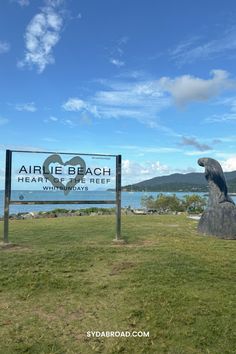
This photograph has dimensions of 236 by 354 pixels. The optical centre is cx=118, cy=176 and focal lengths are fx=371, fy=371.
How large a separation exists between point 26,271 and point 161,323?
2.18 meters

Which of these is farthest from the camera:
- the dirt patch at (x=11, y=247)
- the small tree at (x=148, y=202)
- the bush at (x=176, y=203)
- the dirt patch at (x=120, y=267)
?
the small tree at (x=148, y=202)

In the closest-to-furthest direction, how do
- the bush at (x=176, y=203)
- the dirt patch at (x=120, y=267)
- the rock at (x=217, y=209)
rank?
the dirt patch at (x=120, y=267) → the rock at (x=217, y=209) → the bush at (x=176, y=203)

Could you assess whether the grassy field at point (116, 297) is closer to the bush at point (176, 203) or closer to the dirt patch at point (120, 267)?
the dirt patch at point (120, 267)

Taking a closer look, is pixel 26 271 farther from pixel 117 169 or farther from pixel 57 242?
pixel 117 169

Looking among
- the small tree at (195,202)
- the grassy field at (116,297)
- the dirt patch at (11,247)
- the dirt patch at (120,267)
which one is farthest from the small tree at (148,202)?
the dirt patch at (120,267)

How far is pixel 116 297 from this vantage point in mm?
4305

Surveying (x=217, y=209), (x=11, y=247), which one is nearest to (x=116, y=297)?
(x=11, y=247)

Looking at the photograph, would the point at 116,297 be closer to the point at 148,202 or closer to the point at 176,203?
the point at 176,203

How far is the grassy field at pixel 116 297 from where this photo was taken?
3.37m

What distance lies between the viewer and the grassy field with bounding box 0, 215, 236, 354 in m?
3.37

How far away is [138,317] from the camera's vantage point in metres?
3.81

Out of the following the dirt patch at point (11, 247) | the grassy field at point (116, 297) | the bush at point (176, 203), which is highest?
the bush at point (176, 203)

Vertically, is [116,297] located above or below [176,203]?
below

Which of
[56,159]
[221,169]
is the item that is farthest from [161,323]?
[221,169]
